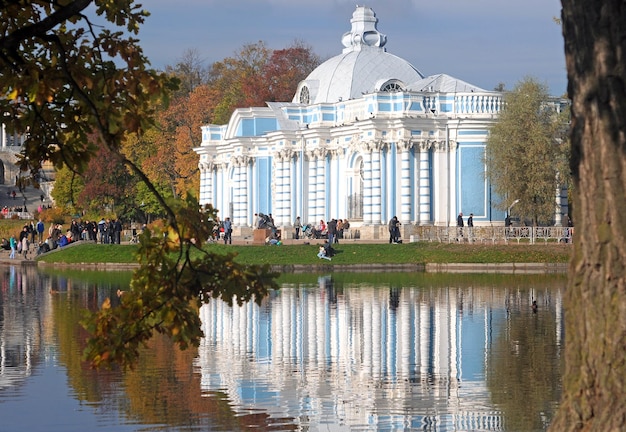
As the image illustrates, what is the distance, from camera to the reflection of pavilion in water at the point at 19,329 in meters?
18.5

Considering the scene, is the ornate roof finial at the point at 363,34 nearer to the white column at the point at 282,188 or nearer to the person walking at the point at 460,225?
the white column at the point at 282,188

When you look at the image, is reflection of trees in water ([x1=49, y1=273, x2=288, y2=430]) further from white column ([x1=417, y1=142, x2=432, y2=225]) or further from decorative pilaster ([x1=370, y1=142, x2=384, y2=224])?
white column ([x1=417, y1=142, x2=432, y2=225])

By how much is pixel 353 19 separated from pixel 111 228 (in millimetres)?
19438

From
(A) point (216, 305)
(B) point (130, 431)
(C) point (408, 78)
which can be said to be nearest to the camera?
(B) point (130, 431)

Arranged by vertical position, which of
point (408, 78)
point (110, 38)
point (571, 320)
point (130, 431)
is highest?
point (408, 78)

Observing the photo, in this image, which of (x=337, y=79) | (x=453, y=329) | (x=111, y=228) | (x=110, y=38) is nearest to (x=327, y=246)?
(x=111, y=228)

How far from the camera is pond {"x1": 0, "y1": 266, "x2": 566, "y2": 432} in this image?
1427 centimetres

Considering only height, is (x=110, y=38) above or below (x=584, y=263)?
above

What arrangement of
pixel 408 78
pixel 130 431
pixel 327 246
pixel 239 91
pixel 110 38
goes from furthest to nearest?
pixel 239 91 < pixel 408 78 < pixel 327 246 < pixel 130 431 < pixel 110 38

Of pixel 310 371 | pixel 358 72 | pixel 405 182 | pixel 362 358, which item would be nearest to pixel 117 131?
pixel 310 371

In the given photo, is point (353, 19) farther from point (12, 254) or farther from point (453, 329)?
point (453, 329)

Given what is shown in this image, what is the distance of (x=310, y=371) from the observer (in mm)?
18281

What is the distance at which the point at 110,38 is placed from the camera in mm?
9336

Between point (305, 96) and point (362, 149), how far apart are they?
983cm
